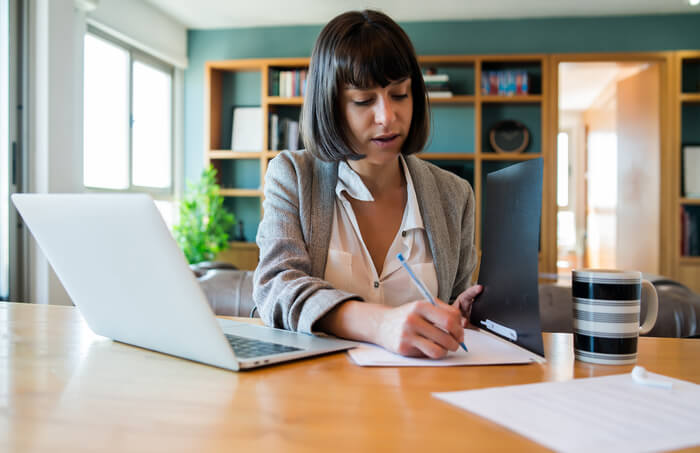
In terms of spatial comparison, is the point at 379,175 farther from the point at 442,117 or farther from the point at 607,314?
the point at 442,117

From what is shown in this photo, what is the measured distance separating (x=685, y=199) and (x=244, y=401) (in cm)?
506

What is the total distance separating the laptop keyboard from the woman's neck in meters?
0.54

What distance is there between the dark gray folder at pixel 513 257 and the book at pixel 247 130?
464 cm

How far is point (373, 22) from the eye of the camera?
44.7 inches

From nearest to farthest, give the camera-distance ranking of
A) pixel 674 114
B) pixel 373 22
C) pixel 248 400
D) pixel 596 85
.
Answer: pixel 248 400 < pixel 373 22 < pixel 674 114 < pixel 596 85

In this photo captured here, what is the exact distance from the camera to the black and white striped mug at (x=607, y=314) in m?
0.73

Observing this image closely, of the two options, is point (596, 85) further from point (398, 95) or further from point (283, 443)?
point (283, 443)

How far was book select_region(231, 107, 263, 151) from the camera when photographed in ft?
17.7

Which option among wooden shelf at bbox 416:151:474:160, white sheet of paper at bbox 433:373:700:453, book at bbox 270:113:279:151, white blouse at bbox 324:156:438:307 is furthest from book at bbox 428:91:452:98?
white sheet of paper at bbox 433:373:700:453

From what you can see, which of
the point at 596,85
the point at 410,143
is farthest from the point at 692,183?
the point at 410,143

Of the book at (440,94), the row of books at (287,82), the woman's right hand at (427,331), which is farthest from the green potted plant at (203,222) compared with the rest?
the woman's right hand at (427,331)

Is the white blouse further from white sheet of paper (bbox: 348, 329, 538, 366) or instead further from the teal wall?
the teal wall

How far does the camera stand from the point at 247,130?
5.43 metres

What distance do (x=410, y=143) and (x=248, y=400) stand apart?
85 cm
